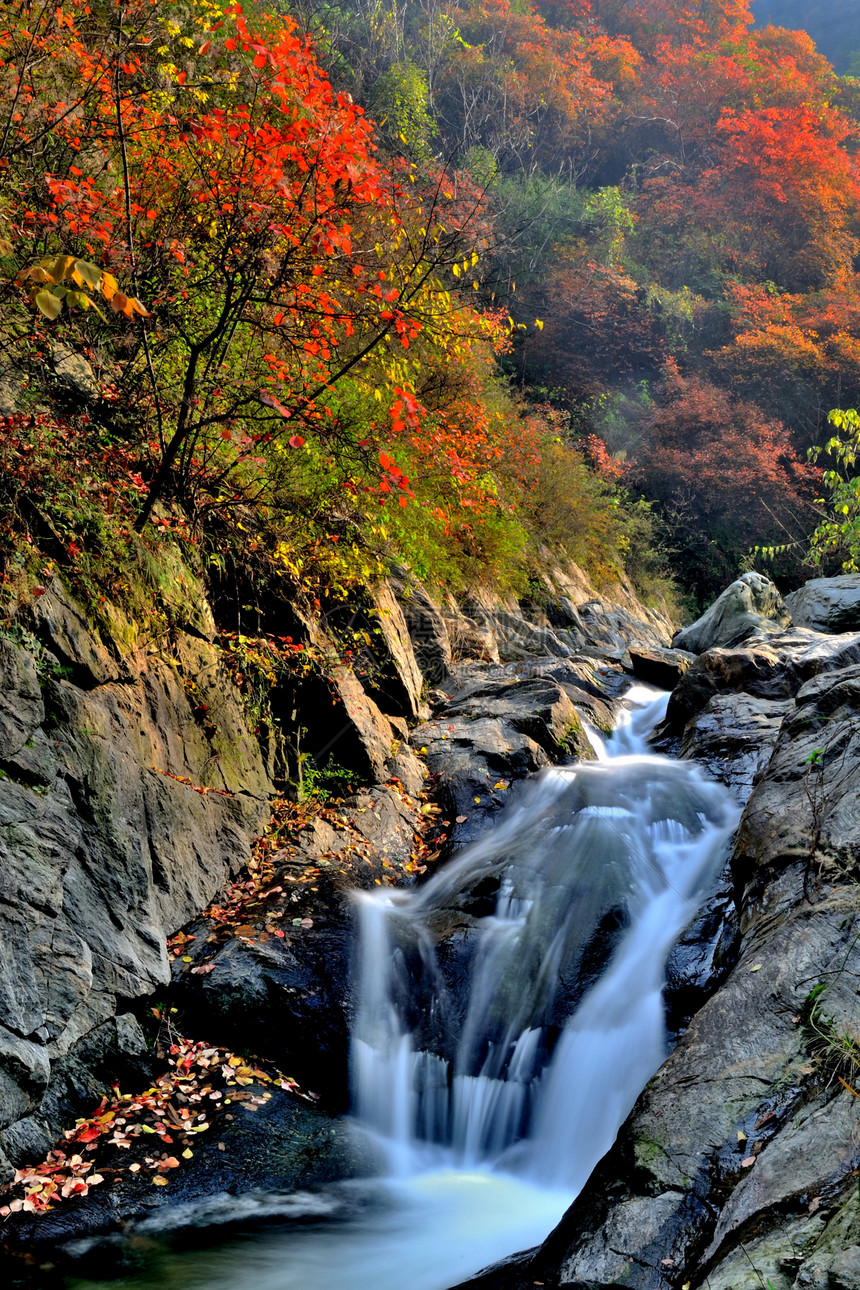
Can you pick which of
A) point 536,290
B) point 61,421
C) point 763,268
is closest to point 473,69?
point 536,290

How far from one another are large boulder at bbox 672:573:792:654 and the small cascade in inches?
267

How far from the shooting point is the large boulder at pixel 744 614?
1276 centimetres

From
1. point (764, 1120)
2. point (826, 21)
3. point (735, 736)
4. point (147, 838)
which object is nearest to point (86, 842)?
point (147, 838)

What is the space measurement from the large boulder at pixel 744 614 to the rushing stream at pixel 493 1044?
22.5ft

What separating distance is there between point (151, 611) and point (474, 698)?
4939 mm

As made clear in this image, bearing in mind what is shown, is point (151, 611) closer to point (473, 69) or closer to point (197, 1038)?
point (197, 1038)

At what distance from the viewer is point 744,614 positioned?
1301cm

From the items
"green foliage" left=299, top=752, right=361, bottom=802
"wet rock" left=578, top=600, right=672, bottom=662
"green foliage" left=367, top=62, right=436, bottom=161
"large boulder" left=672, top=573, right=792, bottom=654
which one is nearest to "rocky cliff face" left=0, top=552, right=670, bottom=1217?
"green foliage" left=299, top=752, right=361, bottom=802

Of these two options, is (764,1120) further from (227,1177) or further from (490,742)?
(490,742)

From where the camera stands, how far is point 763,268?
83.3 ft

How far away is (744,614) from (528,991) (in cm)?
980

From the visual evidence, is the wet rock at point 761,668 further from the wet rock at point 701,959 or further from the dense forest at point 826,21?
the dense forest at point 826,21

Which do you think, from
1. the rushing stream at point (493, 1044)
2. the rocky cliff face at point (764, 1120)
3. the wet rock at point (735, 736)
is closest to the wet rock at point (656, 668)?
the wet rock at point (735, 736)

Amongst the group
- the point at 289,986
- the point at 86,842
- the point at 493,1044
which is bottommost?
the point at 493,1044
